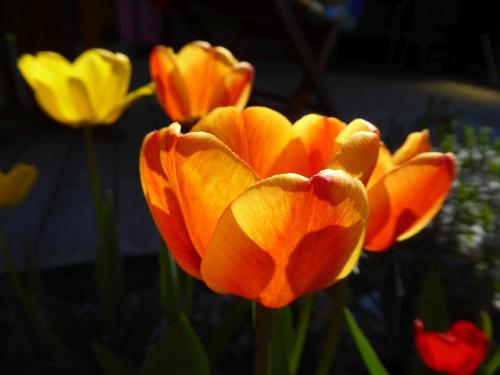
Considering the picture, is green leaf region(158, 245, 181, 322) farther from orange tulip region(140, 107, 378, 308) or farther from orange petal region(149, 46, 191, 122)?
orange tulip region(140, 107, 378, 308)

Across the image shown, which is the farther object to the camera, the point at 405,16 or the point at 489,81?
the point at 405,16

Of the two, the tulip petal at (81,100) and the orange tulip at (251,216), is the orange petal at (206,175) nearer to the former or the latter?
the orange tulip at (251,216)

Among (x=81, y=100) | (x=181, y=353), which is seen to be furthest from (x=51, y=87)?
(x=181, y=353)

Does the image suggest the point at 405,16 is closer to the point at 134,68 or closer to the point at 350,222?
the point at 134,68

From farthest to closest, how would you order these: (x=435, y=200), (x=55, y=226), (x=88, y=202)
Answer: (x=88, y=202) → (x=55, y=226) → (x=435, y=200)

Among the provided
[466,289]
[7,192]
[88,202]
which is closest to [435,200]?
[7,192]

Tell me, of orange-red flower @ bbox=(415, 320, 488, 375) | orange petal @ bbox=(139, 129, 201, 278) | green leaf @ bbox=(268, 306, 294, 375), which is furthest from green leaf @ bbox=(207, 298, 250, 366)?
orange petal @ bbox=(139, 129, 201, 278)

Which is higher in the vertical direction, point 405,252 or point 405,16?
point 405,252
